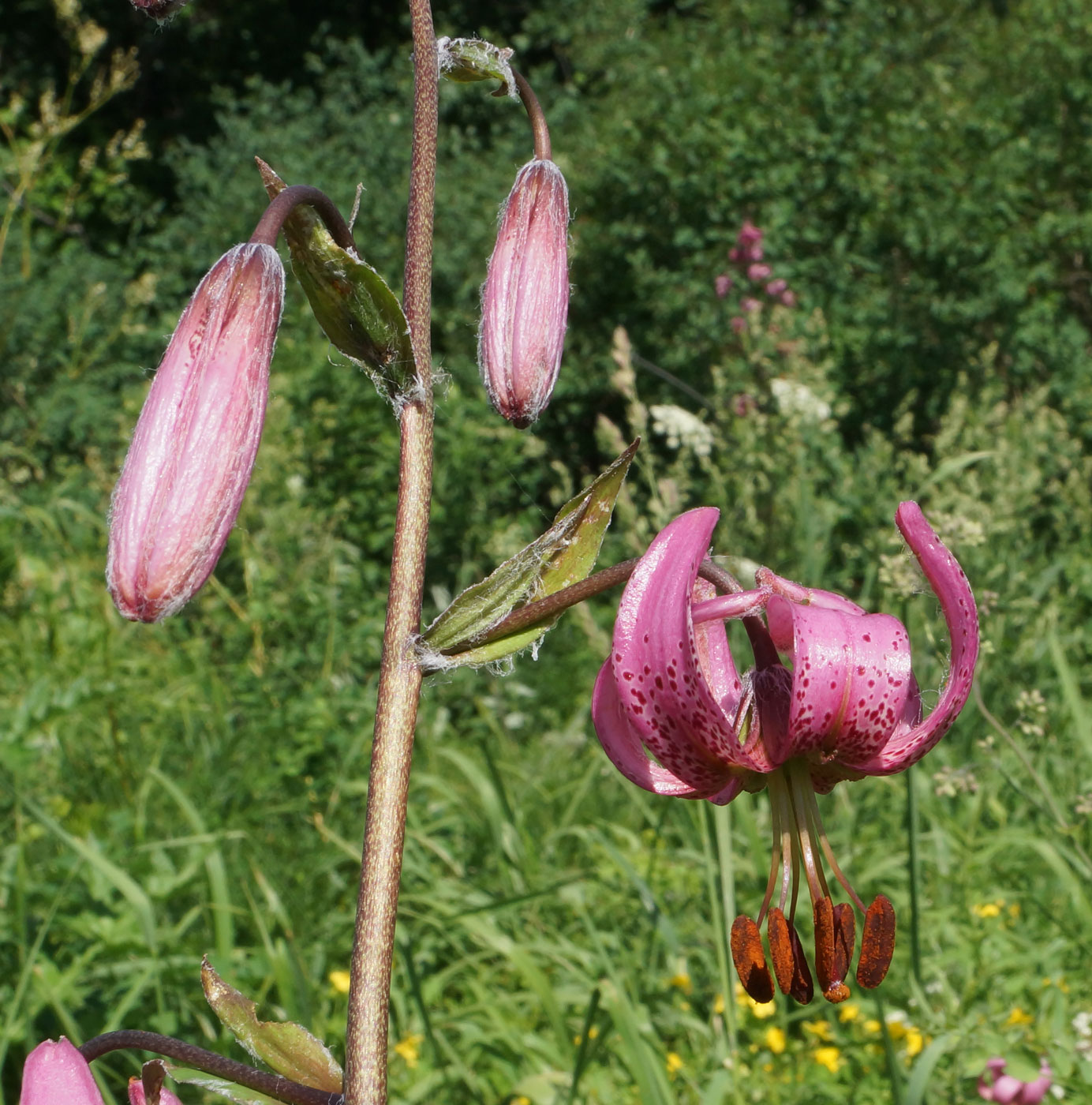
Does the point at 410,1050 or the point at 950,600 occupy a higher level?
the point at 950,600

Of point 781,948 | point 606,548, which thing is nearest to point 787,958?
point 781,948

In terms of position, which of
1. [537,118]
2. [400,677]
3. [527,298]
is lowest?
[400,677]

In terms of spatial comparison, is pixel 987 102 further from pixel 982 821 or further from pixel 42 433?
pixel 42 433

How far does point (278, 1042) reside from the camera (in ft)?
2.31

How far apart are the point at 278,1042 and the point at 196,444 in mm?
350

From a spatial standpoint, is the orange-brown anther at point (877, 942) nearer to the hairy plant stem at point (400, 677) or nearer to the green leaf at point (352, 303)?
the hairy plant stem at point (400, 677)

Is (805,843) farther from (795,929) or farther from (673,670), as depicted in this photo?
(673,670)

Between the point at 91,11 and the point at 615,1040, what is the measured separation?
8.65m

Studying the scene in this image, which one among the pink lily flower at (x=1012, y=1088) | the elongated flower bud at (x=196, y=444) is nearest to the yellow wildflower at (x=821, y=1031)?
the pink lily flower at (x=1012, y=1088)

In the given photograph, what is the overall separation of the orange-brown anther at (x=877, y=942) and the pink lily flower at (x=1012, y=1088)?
687 mm

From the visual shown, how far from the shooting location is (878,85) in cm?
538

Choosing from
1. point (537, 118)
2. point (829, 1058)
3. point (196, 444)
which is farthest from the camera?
point (829, 1058)

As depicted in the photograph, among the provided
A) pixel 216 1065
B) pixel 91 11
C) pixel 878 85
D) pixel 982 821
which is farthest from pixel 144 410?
pixel 91 11

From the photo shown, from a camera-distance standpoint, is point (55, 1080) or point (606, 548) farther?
point (606, 548)
